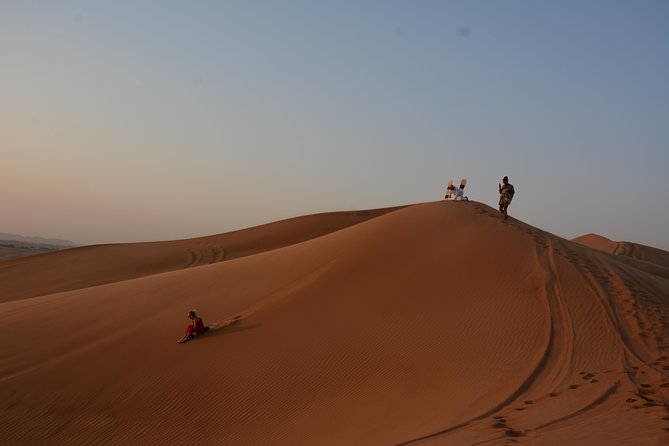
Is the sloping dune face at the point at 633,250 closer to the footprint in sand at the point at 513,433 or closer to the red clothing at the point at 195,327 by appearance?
the red clothing at the point at 195,327

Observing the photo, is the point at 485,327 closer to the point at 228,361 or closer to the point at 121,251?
the point at 228,361

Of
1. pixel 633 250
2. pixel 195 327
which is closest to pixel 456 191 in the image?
pixel 195 327

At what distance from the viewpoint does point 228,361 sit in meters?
9.89

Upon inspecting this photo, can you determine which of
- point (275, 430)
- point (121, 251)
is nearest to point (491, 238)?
point (275, 430)

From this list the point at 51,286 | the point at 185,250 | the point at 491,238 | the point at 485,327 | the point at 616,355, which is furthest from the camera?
the point at 185,250

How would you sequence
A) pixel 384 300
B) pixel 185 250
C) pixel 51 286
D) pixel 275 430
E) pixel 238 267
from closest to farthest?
pixel 275 430 → pixel 384 300 → pixel 238 267 → pixel 51 286 → pixel 185 250

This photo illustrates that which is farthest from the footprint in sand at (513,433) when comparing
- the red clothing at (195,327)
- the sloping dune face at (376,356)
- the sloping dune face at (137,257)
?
the sloping dune face at (137,257)

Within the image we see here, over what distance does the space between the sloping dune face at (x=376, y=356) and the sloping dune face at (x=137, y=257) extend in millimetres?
11871

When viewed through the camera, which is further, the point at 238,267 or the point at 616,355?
the point at 238,267

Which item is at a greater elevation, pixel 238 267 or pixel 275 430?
pixel 238 267

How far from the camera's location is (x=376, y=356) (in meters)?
9.21

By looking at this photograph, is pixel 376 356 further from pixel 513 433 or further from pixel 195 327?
pixel 195 327

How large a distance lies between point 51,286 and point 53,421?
17980 mm

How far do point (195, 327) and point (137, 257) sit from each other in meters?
20.1
